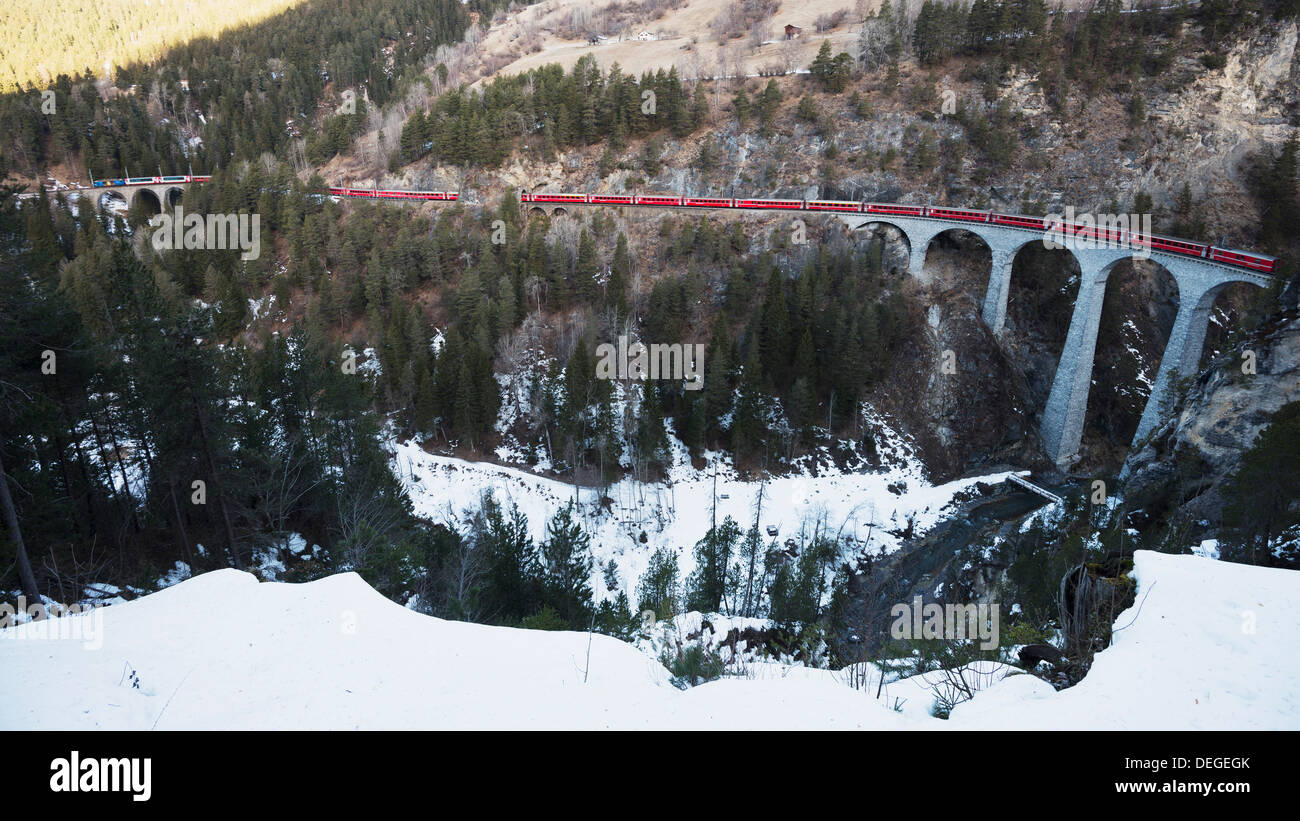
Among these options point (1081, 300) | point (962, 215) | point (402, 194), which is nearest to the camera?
point (1081, 300)

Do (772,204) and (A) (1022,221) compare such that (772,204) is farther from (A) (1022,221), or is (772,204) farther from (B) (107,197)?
(B) (107,197)

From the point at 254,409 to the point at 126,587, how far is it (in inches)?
364

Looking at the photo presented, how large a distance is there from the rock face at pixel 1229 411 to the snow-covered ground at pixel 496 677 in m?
20.3

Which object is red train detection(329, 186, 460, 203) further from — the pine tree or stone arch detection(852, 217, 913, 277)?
the pine tree

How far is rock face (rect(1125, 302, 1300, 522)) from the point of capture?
2534 centimetres

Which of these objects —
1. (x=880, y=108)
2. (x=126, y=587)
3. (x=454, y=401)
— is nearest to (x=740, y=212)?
(x=880, y=108)

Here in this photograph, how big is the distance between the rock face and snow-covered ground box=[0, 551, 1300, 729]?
800 inches

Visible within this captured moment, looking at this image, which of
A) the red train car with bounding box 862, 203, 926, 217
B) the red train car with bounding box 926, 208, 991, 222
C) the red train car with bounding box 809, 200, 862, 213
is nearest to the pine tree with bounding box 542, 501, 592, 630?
the red train car with bounding box 809, 200, 862, 213

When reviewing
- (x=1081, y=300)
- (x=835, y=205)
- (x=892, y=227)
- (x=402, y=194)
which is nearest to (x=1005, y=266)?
(x=1081, y=300)

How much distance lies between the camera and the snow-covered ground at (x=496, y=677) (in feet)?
21.9

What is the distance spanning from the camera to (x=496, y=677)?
25.8 ft

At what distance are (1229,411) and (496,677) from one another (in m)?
33.3

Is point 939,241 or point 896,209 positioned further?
point 939,241
